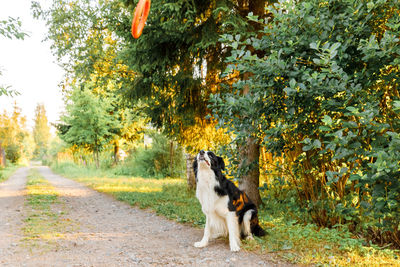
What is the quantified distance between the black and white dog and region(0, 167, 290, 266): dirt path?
260 mm

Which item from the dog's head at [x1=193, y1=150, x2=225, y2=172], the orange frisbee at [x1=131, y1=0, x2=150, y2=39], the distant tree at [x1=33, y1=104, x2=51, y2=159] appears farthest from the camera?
the distant tree at [x1=33, y1=104, x2=51, y2=159]

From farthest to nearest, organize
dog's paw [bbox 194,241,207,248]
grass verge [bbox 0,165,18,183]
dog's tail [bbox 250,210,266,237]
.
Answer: grass verge [bbox 0,165,18,183], dog's tail [bbox 250,210,266,237], dog's paw [bbox 194,241,207,248]

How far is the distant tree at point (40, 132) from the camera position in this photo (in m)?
88.4

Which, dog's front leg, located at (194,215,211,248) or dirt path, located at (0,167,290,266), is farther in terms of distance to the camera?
dog's front leg, located at (194,215,211,248)

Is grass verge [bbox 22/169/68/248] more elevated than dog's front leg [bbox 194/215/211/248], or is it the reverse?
dog's front leg [bbox 194/215/211/248]

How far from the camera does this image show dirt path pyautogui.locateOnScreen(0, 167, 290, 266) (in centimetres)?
400

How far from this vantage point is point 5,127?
3275 centimetres

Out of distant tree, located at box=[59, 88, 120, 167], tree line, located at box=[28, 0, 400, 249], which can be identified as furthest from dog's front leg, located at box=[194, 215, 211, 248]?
distant tree, located at box=[59, 88, 120, 167]

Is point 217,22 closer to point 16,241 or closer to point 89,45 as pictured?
point 16,241

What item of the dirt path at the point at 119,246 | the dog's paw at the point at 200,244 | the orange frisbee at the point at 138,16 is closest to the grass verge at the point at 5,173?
the dirt path at the point at 119,246

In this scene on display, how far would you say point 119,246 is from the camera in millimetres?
4758

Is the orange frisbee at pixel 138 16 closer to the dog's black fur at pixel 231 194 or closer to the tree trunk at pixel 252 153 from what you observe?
the dog's black fur at pixel 231 194

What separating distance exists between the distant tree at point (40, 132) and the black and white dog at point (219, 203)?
9042 centimetres

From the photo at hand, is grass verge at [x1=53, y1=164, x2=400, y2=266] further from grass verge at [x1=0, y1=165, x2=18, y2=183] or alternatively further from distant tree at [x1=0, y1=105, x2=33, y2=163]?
distant tree at [x1=0, y1=105, x2=33, y2=163]
